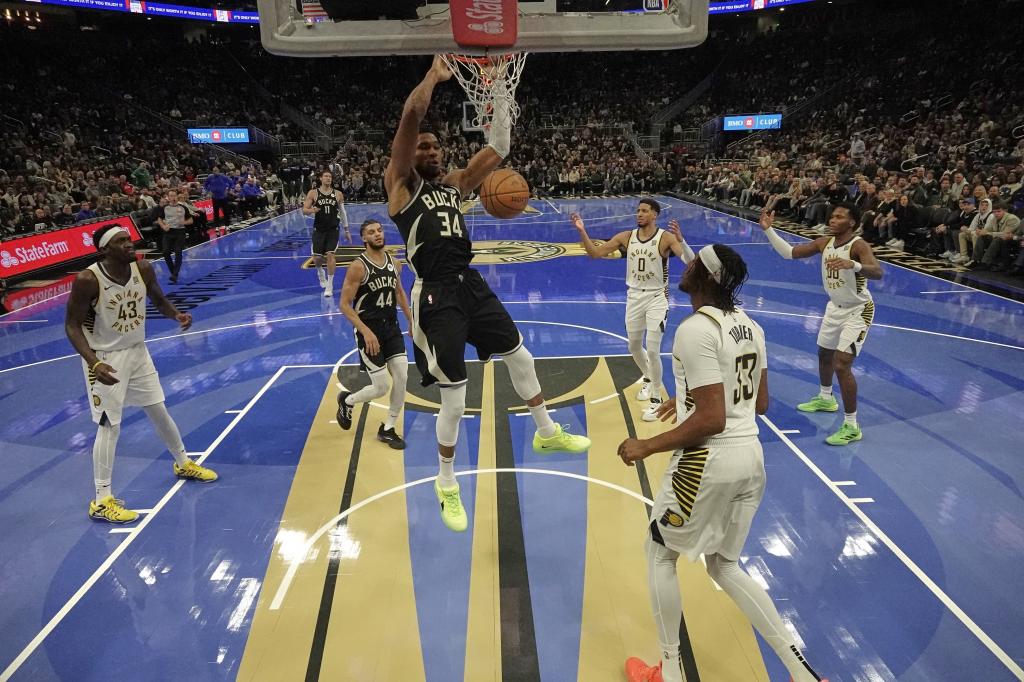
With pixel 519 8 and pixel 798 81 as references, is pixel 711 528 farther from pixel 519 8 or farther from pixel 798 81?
pixel 798 81

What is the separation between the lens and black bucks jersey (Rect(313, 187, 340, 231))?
12141 mm

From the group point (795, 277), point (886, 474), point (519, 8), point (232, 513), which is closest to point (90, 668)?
point (232, 513)

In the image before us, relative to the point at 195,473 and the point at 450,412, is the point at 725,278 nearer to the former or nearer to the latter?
the point at 450,412

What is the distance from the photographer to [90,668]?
3.64 meters

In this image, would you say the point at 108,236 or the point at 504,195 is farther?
the point at 504,195

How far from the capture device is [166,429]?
5.47 meters

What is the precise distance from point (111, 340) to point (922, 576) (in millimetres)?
5924

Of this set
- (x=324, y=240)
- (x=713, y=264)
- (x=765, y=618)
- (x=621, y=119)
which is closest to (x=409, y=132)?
(x=713, y=264)

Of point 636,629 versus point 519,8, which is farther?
point 519,8

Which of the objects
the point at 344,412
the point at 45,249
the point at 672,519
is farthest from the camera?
the point at 45,249

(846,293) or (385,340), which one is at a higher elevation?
(846,293)

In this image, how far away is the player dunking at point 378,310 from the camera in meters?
5.96

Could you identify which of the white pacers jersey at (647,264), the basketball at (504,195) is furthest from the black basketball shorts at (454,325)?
the white pacers jersey at (647,264)

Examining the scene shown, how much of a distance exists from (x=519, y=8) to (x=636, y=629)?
430 centimetres
